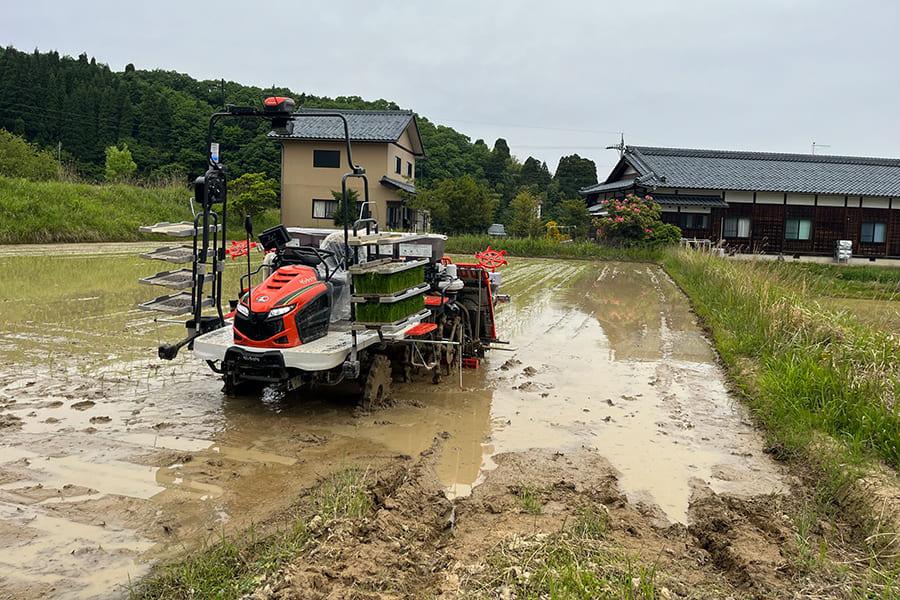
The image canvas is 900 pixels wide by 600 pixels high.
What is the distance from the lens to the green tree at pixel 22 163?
24.5 m

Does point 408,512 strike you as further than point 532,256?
No

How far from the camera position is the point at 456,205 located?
29.4 metres

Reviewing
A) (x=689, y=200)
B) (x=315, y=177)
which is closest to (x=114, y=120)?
(x=315, y=177)

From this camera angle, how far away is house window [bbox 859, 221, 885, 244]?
2747cm

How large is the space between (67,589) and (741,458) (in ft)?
14.7

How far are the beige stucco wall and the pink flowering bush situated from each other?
33.5 ft

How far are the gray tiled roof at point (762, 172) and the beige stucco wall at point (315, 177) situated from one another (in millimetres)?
10525

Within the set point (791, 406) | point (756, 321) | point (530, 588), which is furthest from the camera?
point (756, 321)

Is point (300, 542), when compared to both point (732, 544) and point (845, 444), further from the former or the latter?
point (845, 444)

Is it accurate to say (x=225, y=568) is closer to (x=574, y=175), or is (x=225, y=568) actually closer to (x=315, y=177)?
(x=315, y=177)

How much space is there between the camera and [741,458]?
16.9 feet

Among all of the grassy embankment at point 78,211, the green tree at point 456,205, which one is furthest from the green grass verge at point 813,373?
the green tree at point 456,205

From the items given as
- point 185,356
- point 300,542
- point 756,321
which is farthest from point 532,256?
point 300,542

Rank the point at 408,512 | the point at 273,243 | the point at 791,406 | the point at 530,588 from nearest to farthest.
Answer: the point at 530,588, the point at 408,512, the point at 791,406, the point at 273,243
